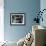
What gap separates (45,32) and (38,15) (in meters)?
3.02

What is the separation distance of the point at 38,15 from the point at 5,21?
1377mm

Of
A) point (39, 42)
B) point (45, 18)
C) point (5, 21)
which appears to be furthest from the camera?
point (5, 21)

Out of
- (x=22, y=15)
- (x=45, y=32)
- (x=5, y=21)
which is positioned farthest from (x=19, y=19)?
(x=45, y=32)

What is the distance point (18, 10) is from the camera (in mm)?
5746

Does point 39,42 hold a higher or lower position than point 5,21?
lower

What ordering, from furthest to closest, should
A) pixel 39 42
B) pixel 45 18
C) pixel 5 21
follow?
pixel 5 21, pixel 45 18, pixel 39 42

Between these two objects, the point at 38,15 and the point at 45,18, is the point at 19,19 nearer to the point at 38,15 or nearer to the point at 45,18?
the point at 38,15

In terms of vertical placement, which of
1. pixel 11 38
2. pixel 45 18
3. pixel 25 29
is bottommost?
pixel 11 38

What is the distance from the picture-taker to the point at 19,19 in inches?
227

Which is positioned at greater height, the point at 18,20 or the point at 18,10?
the point at 18,10

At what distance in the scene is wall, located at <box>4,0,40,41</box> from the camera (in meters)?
5.73

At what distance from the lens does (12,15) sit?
5.73 metres

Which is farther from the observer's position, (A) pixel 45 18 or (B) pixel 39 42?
(A) pixel 45 18

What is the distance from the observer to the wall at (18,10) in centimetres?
573
